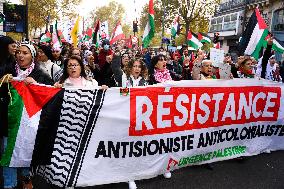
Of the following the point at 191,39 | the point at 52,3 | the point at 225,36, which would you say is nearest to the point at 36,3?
the point at 52,3

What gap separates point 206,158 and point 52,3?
41.7 metres

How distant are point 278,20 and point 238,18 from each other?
35.1 feet

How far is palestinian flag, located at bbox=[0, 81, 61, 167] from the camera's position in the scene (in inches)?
157

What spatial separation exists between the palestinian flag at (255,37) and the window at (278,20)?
2941 centimetres

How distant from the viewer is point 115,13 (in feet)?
361

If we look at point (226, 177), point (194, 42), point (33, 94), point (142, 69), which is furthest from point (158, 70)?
point (194, 42)

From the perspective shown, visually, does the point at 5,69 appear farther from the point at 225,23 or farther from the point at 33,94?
the point at 225,23

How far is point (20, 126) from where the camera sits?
3.99 m

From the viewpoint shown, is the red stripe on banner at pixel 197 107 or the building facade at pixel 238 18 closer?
the red stripe on banner at pixel 197 107

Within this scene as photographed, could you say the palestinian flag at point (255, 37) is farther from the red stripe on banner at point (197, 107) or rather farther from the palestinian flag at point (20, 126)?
the palestinian flag at point (20, 126)

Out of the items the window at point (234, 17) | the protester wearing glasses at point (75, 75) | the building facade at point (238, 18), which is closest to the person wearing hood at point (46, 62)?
the protester wearing glasses at point (75, 75)

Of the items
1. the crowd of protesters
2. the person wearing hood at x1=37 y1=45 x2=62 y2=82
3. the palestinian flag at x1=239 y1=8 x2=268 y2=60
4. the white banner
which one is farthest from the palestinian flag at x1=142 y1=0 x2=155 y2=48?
the white banner

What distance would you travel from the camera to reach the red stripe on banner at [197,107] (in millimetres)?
4594

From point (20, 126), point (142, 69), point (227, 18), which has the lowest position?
point (20, 126)
